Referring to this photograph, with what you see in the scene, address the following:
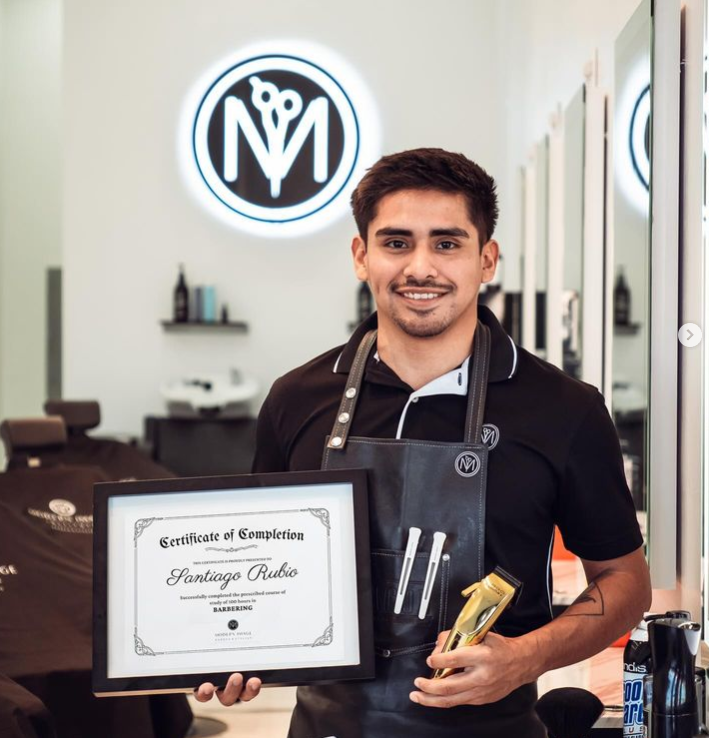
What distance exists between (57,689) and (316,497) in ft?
6.34

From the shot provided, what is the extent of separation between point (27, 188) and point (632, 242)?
772 cm

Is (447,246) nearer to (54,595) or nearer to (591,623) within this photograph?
(591,623)

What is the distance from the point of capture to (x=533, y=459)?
1641 millimetres

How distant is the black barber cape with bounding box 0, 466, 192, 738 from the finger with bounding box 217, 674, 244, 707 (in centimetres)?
172

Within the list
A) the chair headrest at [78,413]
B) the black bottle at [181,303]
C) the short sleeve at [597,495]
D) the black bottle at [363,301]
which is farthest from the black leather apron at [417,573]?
the black bottle at [181,303]

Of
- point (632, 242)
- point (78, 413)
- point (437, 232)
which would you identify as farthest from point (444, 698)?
point (78, 413)

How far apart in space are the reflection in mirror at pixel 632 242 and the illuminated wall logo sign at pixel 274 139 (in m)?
0.98

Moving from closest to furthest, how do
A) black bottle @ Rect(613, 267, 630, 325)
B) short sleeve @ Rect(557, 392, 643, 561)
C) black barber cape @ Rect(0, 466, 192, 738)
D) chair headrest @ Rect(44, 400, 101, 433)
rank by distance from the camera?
short sleeve @ Rect(557, 392, 643, 561) < black bottle @ Rect(613, 267, 630, 325) < black barber cape @ Rect(0, 466, 192, 738) < chair headrest @ Rect(44, 400, 101, 433)

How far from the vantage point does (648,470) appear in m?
Answer: 1.87

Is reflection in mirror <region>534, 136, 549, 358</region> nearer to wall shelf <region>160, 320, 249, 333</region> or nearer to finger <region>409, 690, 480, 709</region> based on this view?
wall shelf <region>160, 320, 249, 333</region>

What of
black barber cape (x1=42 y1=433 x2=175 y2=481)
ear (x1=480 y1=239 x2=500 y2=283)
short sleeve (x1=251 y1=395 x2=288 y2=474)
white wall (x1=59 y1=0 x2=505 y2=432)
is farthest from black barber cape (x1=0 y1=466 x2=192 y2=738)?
white wall (x1=59 y1=0 x2=505 y2=432)

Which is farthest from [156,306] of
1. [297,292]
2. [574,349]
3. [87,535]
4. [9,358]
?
[574,349]

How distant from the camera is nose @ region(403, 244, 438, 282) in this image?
164 centimetres

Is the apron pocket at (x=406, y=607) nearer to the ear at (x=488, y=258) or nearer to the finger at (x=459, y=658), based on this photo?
the finger at (x=459, y=658)
